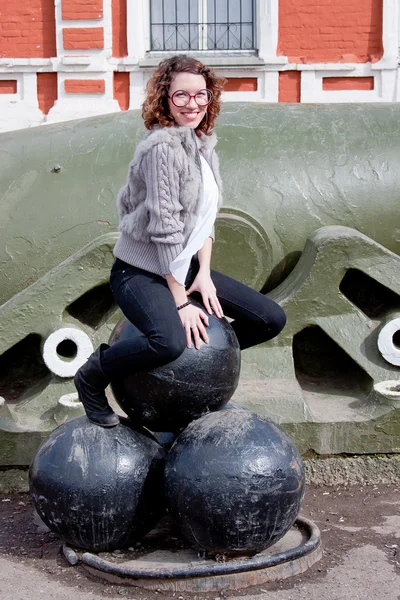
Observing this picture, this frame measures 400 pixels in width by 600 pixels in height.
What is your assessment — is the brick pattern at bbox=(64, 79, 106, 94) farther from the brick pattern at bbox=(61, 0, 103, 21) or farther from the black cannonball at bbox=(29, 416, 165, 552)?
the black cannonball at bbox=(29, 416, 165, 552)

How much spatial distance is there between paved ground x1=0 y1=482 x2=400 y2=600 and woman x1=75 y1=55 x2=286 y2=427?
58cm

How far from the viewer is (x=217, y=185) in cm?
402

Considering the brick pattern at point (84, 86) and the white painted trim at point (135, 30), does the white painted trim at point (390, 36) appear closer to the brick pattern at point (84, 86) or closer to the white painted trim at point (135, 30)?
the white painted trim at point (135, 30)

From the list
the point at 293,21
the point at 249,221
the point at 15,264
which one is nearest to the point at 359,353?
the point at 249,221

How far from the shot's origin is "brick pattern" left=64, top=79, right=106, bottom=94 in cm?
1246

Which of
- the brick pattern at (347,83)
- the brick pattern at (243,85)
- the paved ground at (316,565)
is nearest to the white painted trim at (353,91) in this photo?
the brick pattern at (347,83)

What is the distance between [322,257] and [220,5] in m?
8.49

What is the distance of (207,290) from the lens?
3.93 metres

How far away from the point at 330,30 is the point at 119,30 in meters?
2.42

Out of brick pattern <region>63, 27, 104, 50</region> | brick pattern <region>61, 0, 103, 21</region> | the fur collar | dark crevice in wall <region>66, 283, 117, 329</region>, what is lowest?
dark crevice in wall <region>66, 283, 117, 329</region>

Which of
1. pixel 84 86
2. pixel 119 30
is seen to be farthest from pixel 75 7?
pixel 84 86

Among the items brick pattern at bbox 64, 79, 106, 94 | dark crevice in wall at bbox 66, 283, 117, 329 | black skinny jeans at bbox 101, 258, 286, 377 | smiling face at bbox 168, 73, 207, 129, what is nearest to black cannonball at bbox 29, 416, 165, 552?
black skinny jeans at bbox 101, 258, 286, 377

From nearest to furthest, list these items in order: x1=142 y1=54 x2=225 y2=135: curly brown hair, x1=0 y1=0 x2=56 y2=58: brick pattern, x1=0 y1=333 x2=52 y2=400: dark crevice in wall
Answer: x1=142 y1=54 x2=225 y2=135: curly brown hair
x1=0 y1=333 x2=52 y2=400: dark crevice in wall
x1=0 y1=0 x2=56 y2=58: brick pattern

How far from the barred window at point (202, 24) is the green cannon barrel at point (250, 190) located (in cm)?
726
